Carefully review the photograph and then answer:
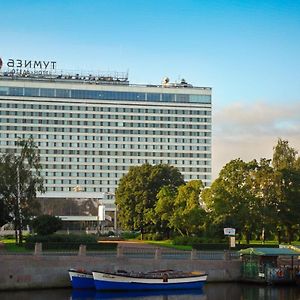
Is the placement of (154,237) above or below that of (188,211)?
below

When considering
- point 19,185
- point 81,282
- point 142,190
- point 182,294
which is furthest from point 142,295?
point 142,190

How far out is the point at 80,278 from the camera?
56.5 metres

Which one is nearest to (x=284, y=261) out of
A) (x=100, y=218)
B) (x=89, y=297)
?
(x=89, y=297)

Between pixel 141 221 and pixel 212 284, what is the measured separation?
61.6m

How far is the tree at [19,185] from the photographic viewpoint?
86.4 m

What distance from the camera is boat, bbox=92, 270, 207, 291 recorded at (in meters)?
56.0

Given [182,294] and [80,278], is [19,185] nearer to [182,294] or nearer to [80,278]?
[80,278]

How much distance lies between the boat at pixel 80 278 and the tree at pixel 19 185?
30.2m

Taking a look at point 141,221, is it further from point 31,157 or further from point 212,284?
point 212,284

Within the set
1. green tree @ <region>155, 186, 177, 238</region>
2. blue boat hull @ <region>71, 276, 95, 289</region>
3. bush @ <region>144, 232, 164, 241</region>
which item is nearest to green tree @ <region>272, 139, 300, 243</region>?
green tree @ <region>155, 186, 177, 238</region>

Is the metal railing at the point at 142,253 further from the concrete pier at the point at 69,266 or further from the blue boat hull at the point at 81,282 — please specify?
the blue boat hull at the point at 81,282

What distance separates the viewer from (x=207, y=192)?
297 feet

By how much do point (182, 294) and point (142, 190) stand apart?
67.3 m

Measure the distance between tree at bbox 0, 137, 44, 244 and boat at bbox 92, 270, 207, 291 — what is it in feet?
104
